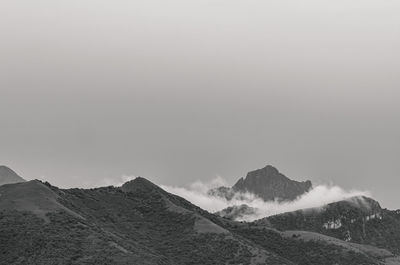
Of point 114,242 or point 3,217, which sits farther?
point 3,217

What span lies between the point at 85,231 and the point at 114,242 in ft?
37.4

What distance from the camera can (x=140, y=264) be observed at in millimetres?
172125

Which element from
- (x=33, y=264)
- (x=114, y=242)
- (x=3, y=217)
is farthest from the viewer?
(x=3, y=217)

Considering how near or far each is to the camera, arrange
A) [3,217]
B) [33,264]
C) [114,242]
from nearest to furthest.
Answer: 1. [33,264]
2. [114,242]
3. [3,217]

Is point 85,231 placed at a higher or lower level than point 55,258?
higher

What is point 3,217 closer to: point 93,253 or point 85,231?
point 85,231

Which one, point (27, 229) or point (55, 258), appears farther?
point (27, 229)

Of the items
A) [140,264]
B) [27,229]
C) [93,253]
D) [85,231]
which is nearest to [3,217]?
[27,229]

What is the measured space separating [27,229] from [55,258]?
79.2 ft

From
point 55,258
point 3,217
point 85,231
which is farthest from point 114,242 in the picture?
point 3,217

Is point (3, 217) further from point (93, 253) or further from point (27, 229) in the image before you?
point (93, 253)

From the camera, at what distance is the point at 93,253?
17438cm

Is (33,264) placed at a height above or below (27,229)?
below

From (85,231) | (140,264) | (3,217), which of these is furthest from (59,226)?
(140,264)
